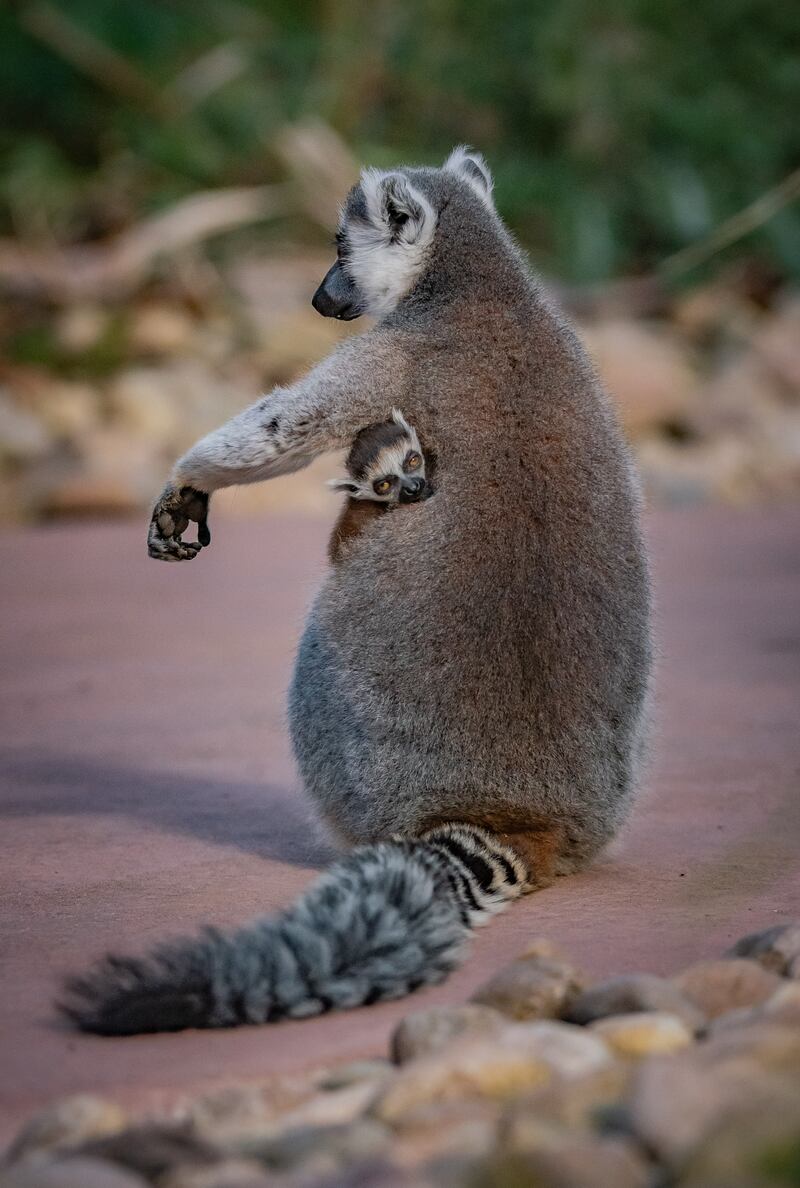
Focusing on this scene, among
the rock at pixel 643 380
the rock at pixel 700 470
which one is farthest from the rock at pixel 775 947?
the rock at pixel 643 380

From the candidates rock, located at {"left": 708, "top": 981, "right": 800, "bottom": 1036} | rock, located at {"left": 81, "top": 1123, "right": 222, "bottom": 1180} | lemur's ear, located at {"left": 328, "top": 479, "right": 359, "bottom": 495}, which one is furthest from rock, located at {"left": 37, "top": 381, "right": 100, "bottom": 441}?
rock, located at {"left": 81, "top": 1123, "right": 222, "bottom": 1180}

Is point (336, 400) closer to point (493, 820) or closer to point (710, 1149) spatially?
point (493, 820)

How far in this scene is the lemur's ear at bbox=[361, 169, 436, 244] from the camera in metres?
5.66

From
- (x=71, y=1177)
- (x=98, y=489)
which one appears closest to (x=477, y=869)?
(x=71, y=1177)

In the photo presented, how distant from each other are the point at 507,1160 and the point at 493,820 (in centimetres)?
251

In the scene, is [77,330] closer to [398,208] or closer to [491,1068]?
[398,208]

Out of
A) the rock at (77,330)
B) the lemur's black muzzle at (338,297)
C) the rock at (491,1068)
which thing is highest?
the rock at (77,330)

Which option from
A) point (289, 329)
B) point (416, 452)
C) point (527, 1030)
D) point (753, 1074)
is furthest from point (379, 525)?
point (289, 329)

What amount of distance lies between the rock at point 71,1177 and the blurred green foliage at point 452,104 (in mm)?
21571

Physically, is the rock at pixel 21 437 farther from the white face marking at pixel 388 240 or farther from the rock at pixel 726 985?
the rock at pixel 726 985

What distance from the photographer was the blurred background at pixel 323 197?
20281 millimetres

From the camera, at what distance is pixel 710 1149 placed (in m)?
2.67

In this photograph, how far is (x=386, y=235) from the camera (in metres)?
5.81

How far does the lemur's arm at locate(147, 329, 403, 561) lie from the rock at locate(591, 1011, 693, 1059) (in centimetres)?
232
